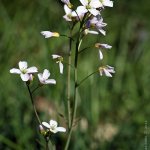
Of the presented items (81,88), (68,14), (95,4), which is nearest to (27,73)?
(68,14)

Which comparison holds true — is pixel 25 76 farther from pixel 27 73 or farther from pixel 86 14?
Answer: pixel 86 14

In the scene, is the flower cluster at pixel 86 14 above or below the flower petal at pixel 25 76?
above

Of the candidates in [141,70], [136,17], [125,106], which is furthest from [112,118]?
[136,17]

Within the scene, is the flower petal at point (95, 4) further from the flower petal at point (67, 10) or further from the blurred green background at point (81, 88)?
the blurred green background at point (81, 88)

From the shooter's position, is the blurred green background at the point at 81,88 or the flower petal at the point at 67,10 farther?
the blurred green background at the point at 81,88

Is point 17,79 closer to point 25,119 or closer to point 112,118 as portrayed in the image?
point 25,119

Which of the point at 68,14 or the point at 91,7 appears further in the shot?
the point at 68,14

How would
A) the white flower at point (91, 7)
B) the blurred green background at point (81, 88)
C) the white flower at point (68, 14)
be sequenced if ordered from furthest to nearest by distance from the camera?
the blurred green background at point (81, 88) < the white flower at point (68, 14) < the white flower at point (91, 7)

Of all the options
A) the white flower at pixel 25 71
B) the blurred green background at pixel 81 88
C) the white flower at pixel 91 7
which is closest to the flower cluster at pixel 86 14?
the white flower at pixel 91 7
